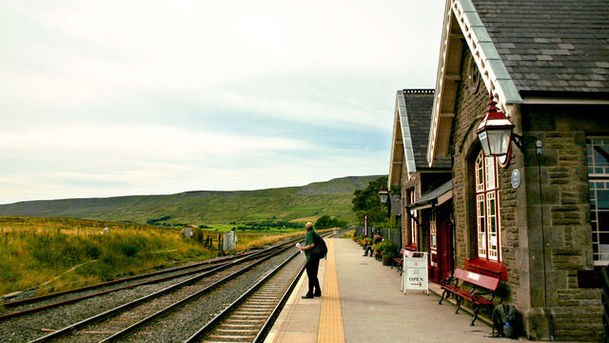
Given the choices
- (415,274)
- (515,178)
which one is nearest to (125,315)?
(415,274)

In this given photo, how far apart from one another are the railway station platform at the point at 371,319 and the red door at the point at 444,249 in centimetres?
145

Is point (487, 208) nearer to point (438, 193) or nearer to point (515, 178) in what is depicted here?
point (515, 178)

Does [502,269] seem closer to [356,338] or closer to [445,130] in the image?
[356,338]

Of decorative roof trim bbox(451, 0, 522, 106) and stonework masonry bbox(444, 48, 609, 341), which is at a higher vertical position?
decorative roof trim bbox(451, 0, 522, 106)

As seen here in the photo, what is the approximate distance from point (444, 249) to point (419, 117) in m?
8.01

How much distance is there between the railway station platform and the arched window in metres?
1.46

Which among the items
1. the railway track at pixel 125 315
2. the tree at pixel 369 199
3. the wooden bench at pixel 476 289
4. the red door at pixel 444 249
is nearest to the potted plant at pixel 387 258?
the red door at pixel 444 249

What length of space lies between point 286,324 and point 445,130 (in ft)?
22.9

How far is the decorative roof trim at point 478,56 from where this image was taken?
761 centimetres

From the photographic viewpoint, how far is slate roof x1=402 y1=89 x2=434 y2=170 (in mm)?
18016

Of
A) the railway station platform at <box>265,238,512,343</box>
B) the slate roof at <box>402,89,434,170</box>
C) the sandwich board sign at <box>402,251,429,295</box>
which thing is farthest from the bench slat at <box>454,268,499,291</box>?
the slate roof at <box>402,89,434,170</box>

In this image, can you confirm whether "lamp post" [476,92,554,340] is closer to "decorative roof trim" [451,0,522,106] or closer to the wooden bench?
"decorative roof trim" [451,0,522,106]

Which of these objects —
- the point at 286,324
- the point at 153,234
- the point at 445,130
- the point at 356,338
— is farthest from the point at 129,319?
the point at 153,234

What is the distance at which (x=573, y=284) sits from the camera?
7.27m
